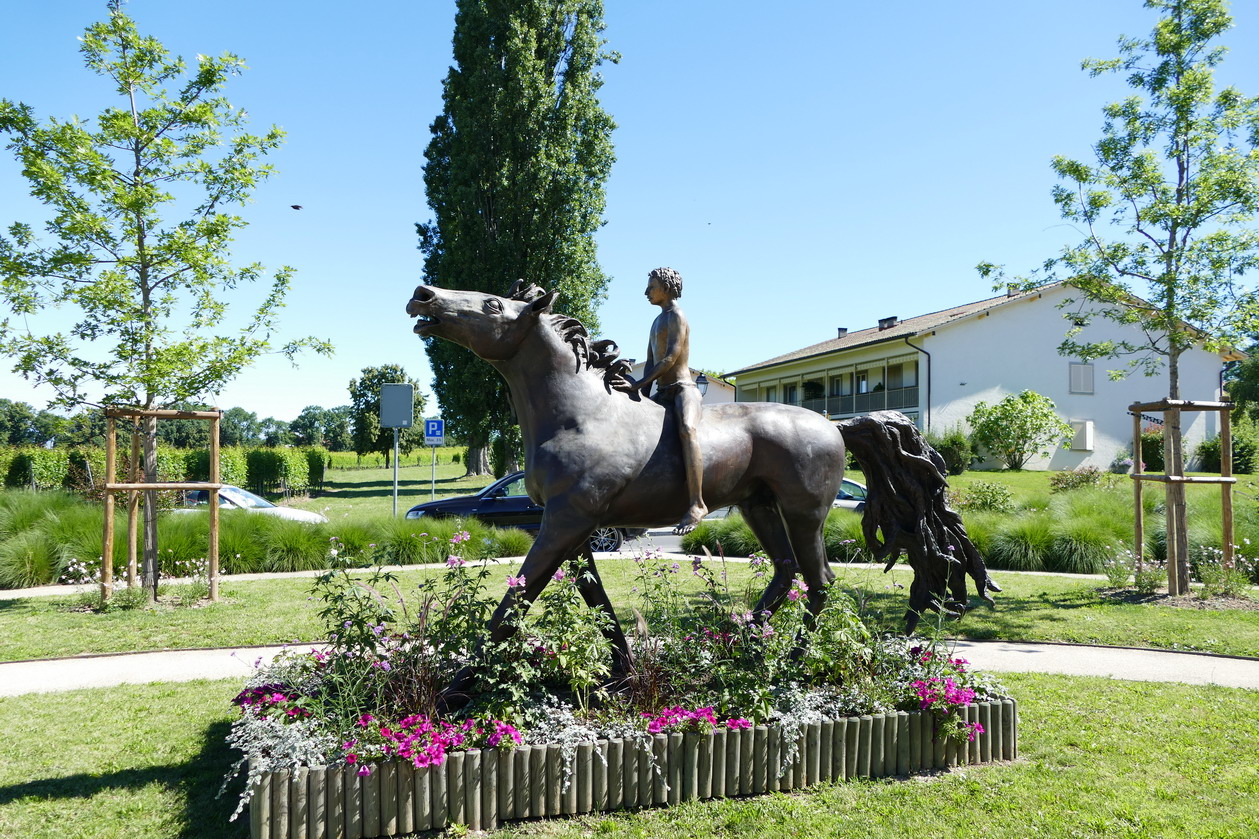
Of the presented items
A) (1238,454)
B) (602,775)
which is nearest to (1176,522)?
(602,775)

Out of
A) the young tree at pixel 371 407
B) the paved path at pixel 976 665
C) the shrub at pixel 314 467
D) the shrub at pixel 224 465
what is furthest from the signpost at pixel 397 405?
the young tree at pixel 371 407

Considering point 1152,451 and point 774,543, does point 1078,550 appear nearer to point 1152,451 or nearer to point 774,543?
point 774,543

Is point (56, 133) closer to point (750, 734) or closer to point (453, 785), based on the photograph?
point (453, 785)

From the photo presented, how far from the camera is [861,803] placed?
3.64 meters

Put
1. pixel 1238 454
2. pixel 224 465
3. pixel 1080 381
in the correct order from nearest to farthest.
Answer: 1. pixel 1238 454
2. pixel 224 465
3. pixel 1080 381

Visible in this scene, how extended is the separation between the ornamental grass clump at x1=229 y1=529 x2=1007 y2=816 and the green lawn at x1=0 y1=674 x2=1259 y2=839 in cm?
32

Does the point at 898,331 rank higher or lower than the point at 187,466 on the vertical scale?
higher

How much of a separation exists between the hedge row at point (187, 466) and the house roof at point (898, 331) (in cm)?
2274

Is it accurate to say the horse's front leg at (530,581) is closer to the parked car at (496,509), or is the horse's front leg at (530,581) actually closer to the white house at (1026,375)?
the parked car at (496,509)

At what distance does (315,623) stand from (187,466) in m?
24.4

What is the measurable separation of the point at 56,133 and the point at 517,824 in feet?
30.0

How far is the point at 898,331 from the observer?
3291cm

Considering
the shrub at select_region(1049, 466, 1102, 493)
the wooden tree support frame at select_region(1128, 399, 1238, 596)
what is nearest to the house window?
the shrub at select_region(1049, 466, 1102, 493)

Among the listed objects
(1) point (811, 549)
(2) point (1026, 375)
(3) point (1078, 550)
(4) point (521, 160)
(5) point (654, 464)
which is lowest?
(3) point (1078, 550)
